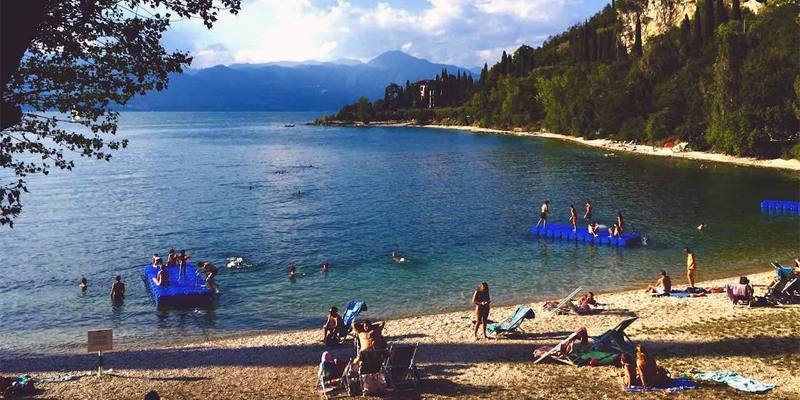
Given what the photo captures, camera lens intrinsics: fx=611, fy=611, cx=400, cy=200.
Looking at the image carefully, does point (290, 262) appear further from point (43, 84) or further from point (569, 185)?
point (569, 185)

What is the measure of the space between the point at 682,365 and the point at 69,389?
16479 mm

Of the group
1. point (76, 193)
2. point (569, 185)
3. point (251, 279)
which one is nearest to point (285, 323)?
point (251, 279)

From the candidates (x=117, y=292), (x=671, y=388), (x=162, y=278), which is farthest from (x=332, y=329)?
(x=117, y=292)

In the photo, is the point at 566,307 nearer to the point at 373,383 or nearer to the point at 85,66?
the point at 373,383

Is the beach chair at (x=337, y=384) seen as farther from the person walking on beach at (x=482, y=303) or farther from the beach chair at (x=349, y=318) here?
the person walking on beach at (x=482, y=303)

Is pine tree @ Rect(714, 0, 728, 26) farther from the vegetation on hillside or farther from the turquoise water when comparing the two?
the turquoise water

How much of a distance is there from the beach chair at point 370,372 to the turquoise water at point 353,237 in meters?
10.0

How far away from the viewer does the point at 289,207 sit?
56.7 m

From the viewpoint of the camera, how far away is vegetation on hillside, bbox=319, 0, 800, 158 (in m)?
74.9

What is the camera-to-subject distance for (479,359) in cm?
1780

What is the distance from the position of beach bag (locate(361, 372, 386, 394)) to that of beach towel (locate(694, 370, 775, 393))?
7828 millimetres

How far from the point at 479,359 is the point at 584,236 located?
2401 cm

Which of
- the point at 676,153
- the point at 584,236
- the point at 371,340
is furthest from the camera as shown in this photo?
the point at 676,153

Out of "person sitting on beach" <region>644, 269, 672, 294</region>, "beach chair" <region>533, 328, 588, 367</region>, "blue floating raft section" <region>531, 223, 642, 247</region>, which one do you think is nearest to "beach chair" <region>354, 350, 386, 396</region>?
"beach chair" <region>533, 328, 588, 367</region>
